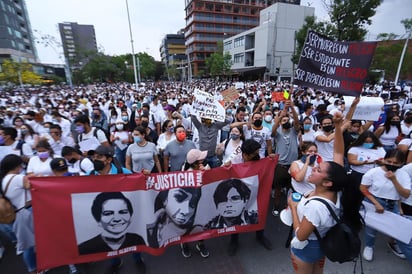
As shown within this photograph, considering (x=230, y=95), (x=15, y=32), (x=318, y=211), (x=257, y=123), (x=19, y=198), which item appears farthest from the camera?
(x=15, y=32)

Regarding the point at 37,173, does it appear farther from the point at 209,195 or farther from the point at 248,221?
the point at 248,221

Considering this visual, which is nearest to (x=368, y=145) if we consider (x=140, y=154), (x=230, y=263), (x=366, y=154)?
(x=366, y=154)

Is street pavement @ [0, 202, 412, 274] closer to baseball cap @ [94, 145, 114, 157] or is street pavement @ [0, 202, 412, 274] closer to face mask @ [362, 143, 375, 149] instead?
face mask @ [362, 143, 375, 149]

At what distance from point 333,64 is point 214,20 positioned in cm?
7230

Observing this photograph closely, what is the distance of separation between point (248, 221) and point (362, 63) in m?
2.94

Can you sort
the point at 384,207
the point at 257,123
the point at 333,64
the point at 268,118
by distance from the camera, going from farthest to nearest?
the point at 268,118, the point at 257,123, the point at 333,64, the point at 384,207

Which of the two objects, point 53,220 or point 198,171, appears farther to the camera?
point 198,171

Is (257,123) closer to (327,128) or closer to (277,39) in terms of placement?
(327,128)

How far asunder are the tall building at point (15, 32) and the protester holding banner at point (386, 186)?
239 feet

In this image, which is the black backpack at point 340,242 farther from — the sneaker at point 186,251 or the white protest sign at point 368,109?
the white protest sign at point 368,109

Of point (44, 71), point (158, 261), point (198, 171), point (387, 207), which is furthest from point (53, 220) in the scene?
point (44, 71)

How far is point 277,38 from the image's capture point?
44875 millimetres

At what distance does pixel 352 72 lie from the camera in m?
3.23

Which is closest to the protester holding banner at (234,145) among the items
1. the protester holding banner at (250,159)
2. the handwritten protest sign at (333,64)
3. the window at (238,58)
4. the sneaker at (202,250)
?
the protester holding banner at (250,159)
